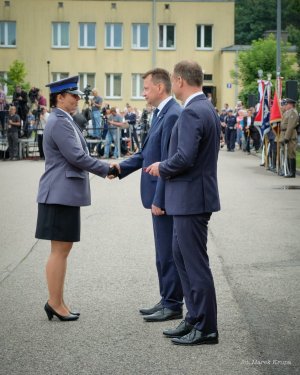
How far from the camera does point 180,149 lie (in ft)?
20.0

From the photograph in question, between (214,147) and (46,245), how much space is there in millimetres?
5512

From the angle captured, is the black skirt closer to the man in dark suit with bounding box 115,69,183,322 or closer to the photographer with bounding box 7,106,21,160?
the man in dark suit with bounding box 115,69,183,322

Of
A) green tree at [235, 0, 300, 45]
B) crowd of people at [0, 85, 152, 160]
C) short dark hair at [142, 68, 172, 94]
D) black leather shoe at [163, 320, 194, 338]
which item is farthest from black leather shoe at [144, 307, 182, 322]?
green tree at [235, 0, 300, 45]

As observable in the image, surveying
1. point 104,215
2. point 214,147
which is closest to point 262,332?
point 214,147

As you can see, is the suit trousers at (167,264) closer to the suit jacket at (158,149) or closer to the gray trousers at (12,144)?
the suit jacket at (158,149)

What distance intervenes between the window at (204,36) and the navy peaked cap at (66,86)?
60195 millimetres

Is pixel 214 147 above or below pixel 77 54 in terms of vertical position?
below

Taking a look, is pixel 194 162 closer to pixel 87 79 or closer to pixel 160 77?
pixel 160 77

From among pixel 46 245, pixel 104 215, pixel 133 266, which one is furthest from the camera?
pixel 104 215

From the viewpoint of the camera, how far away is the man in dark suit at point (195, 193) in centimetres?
615

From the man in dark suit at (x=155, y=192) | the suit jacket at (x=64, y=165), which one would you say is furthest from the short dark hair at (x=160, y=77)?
the suit jacket at (x=64, y=165)

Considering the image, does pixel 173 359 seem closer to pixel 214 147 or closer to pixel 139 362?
pixel 139 362

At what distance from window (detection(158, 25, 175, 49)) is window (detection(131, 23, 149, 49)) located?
107 centimetres

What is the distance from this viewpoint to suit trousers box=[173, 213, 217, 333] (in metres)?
6.23
